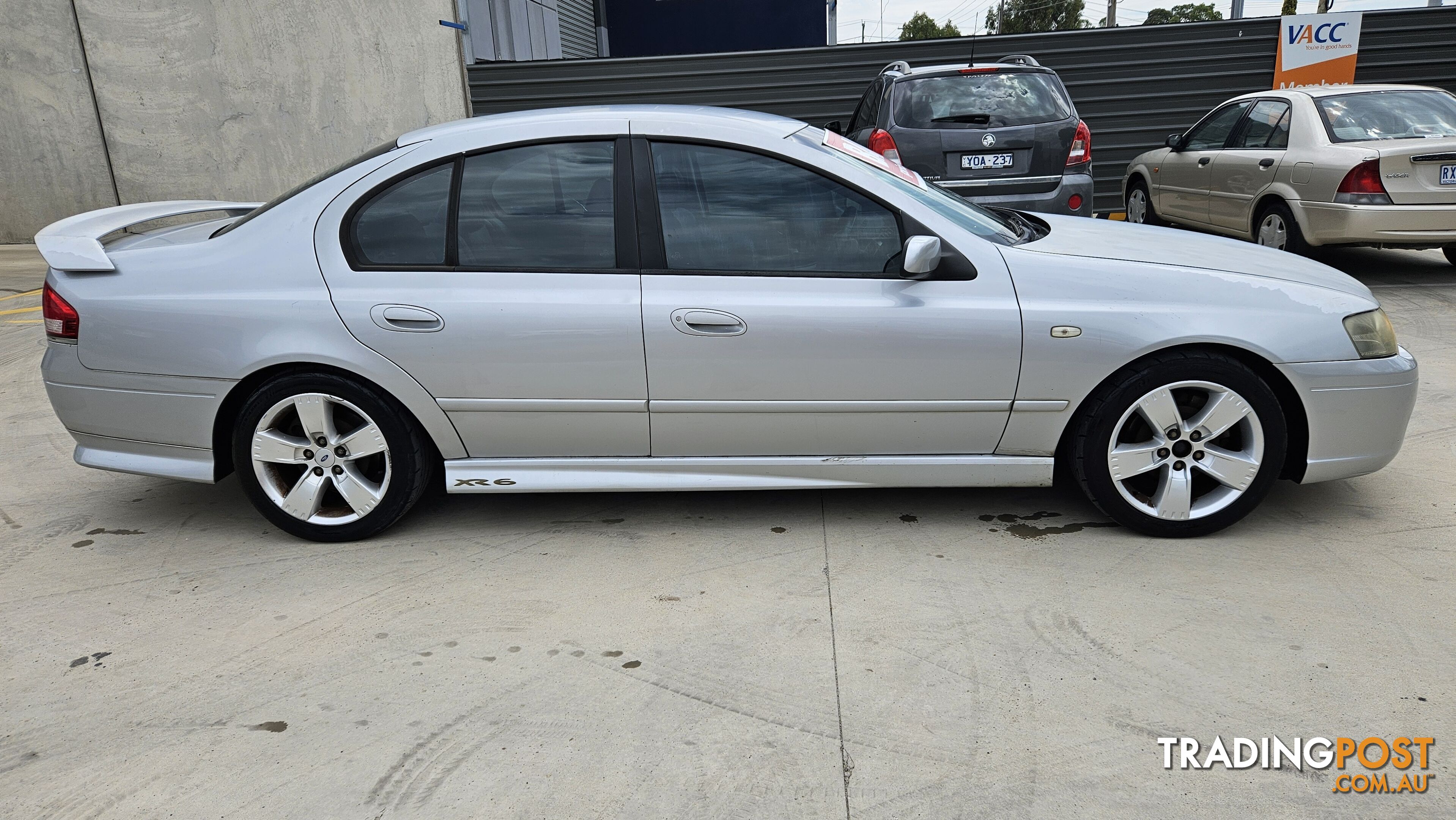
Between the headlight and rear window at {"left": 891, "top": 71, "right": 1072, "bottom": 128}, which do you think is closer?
the headlight

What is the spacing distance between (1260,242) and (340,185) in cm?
715

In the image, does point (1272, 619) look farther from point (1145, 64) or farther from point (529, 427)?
point (1145, 64)

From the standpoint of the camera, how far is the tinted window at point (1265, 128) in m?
7.64

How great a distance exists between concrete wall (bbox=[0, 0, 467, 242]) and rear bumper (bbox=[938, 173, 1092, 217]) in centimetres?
721

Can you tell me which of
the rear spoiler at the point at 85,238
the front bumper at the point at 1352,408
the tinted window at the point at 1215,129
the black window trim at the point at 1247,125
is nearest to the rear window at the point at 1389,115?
the black window trim at the point at 1247,125

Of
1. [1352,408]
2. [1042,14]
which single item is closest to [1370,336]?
[1352,408]

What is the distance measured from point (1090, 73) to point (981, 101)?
17.2 feet

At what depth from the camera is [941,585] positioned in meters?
3.13

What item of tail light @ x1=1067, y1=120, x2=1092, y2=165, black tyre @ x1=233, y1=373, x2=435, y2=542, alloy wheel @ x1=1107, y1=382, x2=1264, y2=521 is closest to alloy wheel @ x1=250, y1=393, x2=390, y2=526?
black tyre @ x1=233, y1=373, x2=435, y2=542

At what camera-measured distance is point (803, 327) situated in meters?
3.24

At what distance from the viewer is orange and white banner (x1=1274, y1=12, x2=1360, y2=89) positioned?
11195 mm

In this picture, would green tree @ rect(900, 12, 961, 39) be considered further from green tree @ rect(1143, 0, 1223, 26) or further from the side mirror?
the side mirror

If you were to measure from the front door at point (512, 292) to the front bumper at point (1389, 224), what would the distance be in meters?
5.80

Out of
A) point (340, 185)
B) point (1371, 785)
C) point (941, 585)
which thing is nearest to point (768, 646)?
point (941, 585)
